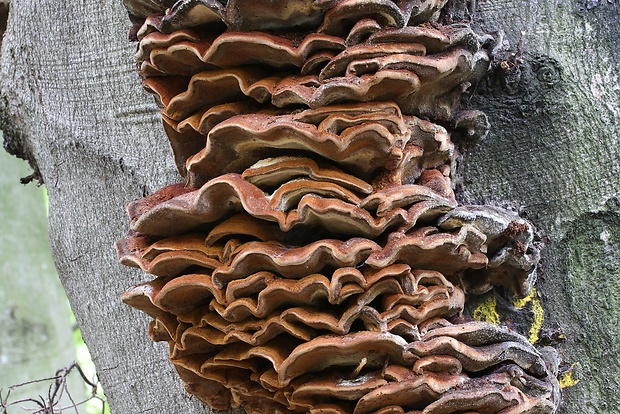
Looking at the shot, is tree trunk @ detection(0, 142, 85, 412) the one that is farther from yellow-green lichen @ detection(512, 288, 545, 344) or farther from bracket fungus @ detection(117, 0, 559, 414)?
yellow-green lichen @ detection(512, 288, 545, 344)

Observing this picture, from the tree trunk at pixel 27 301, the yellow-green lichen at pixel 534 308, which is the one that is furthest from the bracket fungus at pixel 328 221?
the tree trunk at pixel 27 301

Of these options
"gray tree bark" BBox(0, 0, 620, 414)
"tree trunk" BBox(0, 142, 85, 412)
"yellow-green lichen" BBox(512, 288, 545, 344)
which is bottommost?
"yellow-green lichen" BBox(512, 288, 545, 344)

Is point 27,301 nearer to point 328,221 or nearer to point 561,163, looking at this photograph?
point 328,221

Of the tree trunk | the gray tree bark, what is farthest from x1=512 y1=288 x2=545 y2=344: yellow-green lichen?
the tree trunk

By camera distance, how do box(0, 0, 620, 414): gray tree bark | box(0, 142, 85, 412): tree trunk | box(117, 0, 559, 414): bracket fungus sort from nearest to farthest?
box(117, 0, 559, 414): bracket fungus → box(0, 0, 620, 414): gray tree bark → box(0, 142, 85, 412): tree trunk

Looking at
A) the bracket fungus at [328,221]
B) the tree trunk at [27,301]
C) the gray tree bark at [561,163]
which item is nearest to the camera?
the bracket fungus at [328,221]

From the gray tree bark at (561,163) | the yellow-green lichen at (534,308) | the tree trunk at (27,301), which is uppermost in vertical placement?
the tree trunk at (27,301)

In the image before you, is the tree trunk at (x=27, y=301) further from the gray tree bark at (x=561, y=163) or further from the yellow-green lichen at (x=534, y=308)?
the yellow-green lichen at (x=534, y=308)

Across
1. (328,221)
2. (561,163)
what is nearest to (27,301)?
(328,221)
